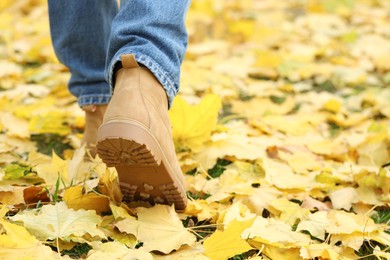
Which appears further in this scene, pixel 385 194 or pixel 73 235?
pixel 385 194

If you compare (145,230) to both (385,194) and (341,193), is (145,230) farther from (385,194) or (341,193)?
(385,194)

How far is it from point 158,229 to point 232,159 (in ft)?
1.59

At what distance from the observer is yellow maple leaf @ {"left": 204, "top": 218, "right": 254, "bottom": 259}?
100 centimetres

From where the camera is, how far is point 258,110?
2004mm

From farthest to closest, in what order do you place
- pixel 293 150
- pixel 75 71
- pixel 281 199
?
pixel 293 150 → pixel 75 71 → pixel 281 199

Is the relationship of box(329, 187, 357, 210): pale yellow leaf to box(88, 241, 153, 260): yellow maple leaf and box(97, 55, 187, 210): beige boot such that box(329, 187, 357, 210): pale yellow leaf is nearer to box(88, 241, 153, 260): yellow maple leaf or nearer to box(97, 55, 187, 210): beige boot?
box(97, 55, 187, 210): beige boot

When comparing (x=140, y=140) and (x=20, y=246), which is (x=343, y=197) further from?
(x=20, y=246)

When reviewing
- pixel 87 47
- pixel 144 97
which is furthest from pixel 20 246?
pixel 87 47

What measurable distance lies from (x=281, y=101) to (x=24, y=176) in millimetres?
1162

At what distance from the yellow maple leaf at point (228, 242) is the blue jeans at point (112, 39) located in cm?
32

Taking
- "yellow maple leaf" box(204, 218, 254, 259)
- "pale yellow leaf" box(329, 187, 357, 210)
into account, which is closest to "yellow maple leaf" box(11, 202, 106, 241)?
"yellow maple leaf" box(204, 218, 254, 259)

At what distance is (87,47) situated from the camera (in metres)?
1.40

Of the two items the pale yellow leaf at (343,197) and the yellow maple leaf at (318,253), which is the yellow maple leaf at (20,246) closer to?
the yellow maple leaf at (318,253)

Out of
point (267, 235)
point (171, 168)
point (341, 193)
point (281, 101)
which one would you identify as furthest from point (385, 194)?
point (281, 101)
